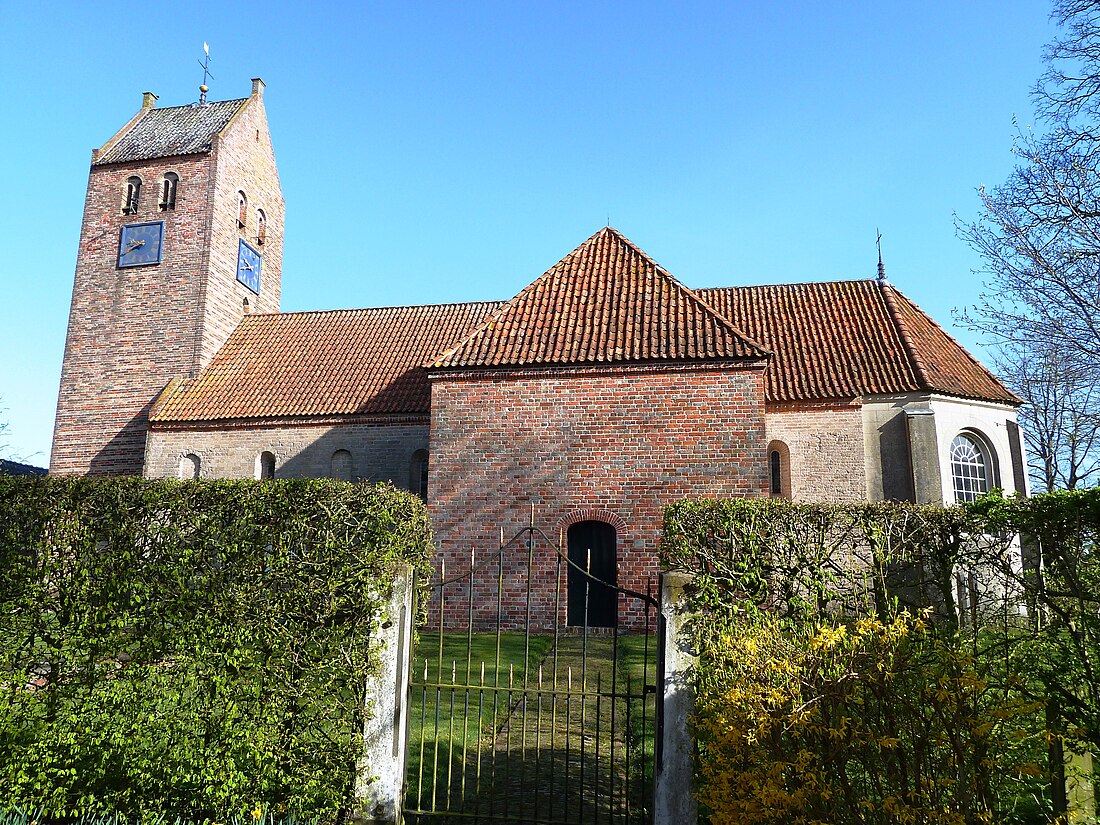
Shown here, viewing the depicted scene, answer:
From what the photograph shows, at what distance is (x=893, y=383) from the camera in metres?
17.0

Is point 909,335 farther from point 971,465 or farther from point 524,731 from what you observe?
point 524,731

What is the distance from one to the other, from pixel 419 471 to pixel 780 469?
8958 mm

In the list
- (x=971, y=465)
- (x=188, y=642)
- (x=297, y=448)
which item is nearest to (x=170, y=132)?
(x=297, y=448)

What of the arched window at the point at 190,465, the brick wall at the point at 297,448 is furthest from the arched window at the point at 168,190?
the arched window at the point at 190,465

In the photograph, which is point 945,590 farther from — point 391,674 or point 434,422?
point 434,422

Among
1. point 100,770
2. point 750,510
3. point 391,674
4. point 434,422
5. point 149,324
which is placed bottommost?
point 100,770

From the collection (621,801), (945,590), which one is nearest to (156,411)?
(621,801)

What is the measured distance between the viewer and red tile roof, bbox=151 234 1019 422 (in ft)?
48.0

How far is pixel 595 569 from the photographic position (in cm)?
1388

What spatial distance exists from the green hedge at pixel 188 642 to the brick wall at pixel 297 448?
12.4m

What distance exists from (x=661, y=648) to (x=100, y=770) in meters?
4.55

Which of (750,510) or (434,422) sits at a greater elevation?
(434,422)

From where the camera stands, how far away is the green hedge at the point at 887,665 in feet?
14.7

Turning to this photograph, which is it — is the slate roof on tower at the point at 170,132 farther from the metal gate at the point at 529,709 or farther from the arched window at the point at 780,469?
the arched window at the point at 780,469
